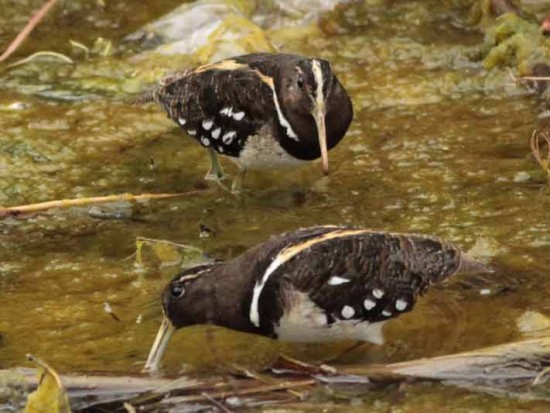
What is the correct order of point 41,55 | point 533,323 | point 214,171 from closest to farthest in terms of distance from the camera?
point 533,323 → point 214,171 → point 41,55

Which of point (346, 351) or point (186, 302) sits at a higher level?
point (186, 302)

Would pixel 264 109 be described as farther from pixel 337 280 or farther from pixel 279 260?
pixel 337 280

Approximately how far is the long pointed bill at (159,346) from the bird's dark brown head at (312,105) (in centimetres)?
143

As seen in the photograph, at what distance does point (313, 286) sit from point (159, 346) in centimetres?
63

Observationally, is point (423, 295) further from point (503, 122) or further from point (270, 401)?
point (503, 122)

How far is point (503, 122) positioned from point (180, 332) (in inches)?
105

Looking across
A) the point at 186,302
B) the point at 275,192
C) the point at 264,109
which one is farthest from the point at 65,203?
the point at 275,192

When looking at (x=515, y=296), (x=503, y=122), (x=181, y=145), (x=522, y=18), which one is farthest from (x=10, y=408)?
(x=522, y=18)

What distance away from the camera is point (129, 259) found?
6441mm

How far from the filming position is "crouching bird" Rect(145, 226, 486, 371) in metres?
5.26

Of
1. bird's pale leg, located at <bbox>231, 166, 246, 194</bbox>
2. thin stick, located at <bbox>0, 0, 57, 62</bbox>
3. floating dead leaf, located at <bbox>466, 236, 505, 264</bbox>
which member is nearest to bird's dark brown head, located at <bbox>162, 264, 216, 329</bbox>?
thin stick, located at <bbox>0, 0, 57, 62</bbox>

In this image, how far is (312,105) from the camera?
661 centimetres

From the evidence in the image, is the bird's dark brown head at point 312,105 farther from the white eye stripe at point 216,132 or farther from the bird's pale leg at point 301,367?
the bird's pale leg at point 301,367

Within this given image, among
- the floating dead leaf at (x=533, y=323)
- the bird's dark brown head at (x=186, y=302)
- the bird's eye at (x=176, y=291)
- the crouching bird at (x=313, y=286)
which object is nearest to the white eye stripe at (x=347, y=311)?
the crouching bird at (x=313, y=286)
